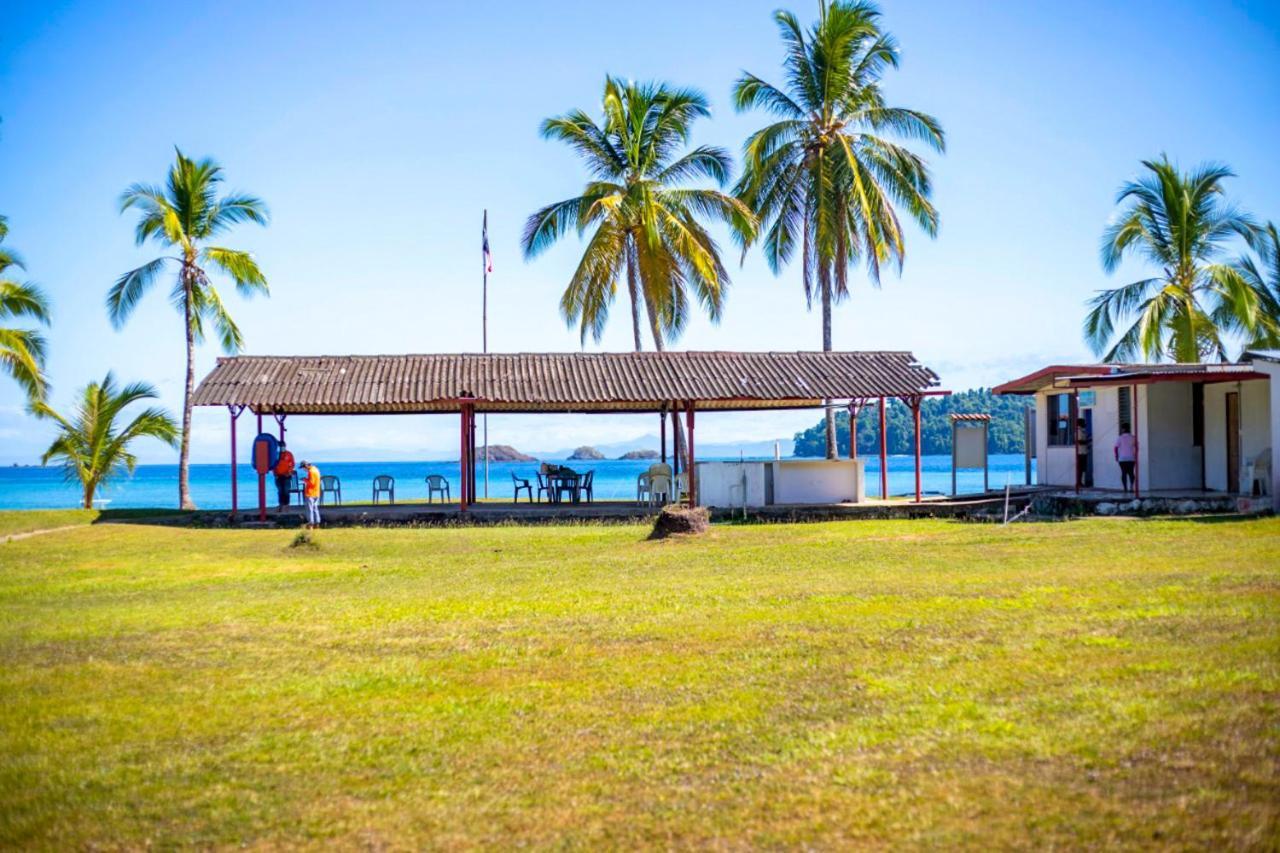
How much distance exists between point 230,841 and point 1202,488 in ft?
68.0

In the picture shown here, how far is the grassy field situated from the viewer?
5.12m

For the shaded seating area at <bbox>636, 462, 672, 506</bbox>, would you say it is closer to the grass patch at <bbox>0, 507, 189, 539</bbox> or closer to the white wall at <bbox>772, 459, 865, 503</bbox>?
the white wall at <bbox>772, 459, 865, 503</bbox>

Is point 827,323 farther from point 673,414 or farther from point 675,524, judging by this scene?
point 675,524

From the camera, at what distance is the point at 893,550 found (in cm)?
1514

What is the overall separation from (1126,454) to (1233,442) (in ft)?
5.75

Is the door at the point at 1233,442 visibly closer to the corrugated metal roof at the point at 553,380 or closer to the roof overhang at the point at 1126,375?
the roof overhang at the point at 1126,375

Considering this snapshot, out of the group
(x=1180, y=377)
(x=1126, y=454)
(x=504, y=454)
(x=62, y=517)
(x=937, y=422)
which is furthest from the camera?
(x=504, y=454)

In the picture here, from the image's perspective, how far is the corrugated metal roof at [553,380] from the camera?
22922mm

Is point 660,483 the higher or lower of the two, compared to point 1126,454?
lower

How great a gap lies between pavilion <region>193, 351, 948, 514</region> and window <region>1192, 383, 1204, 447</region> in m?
4.68

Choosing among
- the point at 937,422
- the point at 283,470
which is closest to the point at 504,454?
the point at 937,422

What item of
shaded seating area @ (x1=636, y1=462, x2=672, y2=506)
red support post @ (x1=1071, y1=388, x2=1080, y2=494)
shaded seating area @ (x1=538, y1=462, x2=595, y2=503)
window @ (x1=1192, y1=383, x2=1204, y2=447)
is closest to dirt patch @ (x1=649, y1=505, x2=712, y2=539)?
shaded seating area @ (x1=636, y1=462, x2=672, y2=506)

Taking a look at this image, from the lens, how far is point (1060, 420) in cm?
2595

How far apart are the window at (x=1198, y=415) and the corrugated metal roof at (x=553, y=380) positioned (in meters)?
4.70
